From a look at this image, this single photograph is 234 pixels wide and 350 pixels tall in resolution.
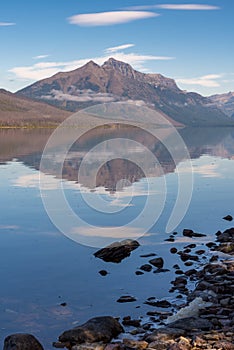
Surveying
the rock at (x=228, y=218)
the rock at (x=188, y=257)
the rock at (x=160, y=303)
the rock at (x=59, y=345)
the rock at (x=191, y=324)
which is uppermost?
the rock at (x=228, y=218)

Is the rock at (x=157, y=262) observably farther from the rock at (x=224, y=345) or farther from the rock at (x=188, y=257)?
the rock at (x=224, y=345)

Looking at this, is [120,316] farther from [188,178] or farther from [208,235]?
[188,178]

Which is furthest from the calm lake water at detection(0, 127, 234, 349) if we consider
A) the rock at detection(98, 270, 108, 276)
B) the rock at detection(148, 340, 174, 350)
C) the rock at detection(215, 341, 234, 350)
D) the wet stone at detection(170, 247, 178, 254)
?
the rock at detection(215, 341, 234, 350)

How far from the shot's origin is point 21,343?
17422 mm

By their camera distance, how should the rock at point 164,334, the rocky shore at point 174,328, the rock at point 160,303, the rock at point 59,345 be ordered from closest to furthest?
1. the rocky shore at point 174,328
2. the rock at point 164,334
3. the rock at point 59,345
4. the rock at point 160,303

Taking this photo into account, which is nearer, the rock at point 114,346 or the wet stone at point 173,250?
the rock at point 114,346

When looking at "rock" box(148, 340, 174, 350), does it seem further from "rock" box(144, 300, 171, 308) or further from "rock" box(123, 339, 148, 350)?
"rock" box(144, 300, 171, 308)

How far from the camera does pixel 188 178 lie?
6619 cm

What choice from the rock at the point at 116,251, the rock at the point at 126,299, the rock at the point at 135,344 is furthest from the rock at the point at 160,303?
the rock at the point at 116,251

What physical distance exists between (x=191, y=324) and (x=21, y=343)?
6623mm

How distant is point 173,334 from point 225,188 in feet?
136

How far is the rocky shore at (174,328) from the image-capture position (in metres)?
17.6

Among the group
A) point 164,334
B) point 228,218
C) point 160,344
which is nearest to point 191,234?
point 228,218

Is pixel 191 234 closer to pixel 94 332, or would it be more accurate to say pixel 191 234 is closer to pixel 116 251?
pixel 116 251
